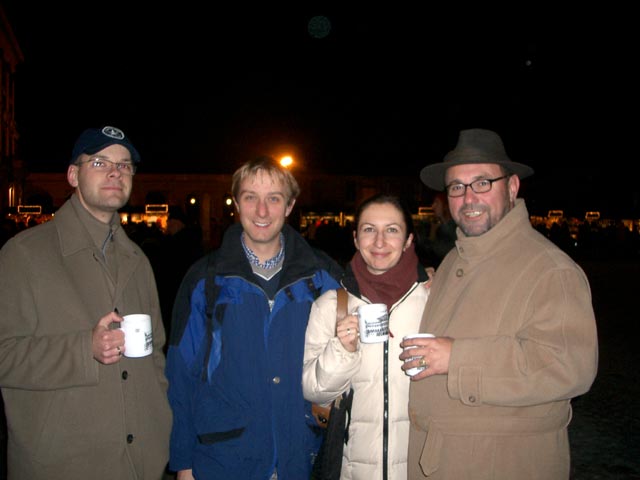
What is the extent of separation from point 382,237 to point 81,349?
166cm

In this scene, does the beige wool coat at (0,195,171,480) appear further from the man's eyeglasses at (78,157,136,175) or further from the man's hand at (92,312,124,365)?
the man's eyeglasses at (78,157,136,175)

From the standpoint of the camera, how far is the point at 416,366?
87.0 inches

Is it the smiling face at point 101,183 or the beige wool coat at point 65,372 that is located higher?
the smiling face at point 101,183

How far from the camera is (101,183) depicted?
2654 millimetres

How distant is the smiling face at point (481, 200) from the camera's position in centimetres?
253

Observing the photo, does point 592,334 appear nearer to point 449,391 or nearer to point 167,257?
point 449,391

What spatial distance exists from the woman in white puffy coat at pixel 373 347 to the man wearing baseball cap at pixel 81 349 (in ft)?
3.07

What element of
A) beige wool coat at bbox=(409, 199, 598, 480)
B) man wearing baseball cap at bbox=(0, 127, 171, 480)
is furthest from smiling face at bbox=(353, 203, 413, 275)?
man wearing baseball cap at bbox=(0, 127, 171, 480)

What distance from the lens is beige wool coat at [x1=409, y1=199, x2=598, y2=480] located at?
207 cm

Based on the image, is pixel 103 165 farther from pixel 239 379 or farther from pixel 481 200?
pixel 481 200

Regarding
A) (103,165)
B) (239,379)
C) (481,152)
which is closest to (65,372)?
(239,379)

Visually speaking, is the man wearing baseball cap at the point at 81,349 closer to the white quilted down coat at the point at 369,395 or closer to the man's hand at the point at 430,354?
the white quilted down coat at the point at 369,395

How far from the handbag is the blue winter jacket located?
0.14m

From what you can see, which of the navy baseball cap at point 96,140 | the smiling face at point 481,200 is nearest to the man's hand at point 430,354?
the smiling face at point 481,200
